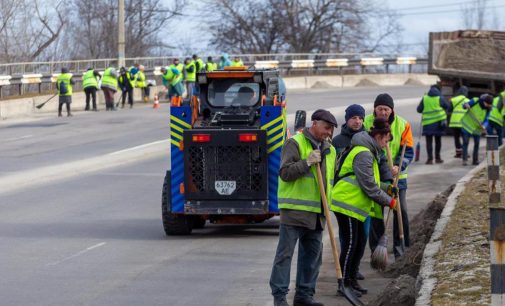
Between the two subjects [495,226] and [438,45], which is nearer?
[495,226]

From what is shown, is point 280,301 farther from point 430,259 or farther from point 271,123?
point 271,123

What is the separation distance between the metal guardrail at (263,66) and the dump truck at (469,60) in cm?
1298

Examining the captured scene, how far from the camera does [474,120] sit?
2428cm

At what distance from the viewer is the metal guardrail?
42525 mm

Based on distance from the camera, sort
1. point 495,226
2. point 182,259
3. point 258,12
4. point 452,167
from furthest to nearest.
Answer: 1. point 258,12
2. point 452,167
3. point 182,259
4. point 495,226

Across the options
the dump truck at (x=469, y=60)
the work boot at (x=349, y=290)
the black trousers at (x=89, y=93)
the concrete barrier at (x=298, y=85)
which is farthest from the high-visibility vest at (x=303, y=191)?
the black trousers at (x=89, y=93)

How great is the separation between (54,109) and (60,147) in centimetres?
1325

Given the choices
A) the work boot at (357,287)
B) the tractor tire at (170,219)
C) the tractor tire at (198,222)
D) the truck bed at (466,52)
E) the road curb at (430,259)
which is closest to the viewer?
the road curb at (430,259)

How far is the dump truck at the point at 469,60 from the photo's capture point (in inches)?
1161

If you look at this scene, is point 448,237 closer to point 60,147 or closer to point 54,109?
point 60,147

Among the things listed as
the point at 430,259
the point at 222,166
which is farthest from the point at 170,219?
the point at 430,259

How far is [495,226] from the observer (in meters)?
6.67

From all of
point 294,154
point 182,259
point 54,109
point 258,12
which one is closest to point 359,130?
point 294,154

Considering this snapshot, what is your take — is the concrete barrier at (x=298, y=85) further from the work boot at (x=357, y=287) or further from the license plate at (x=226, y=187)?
the work boot at (x=357, y=287)
